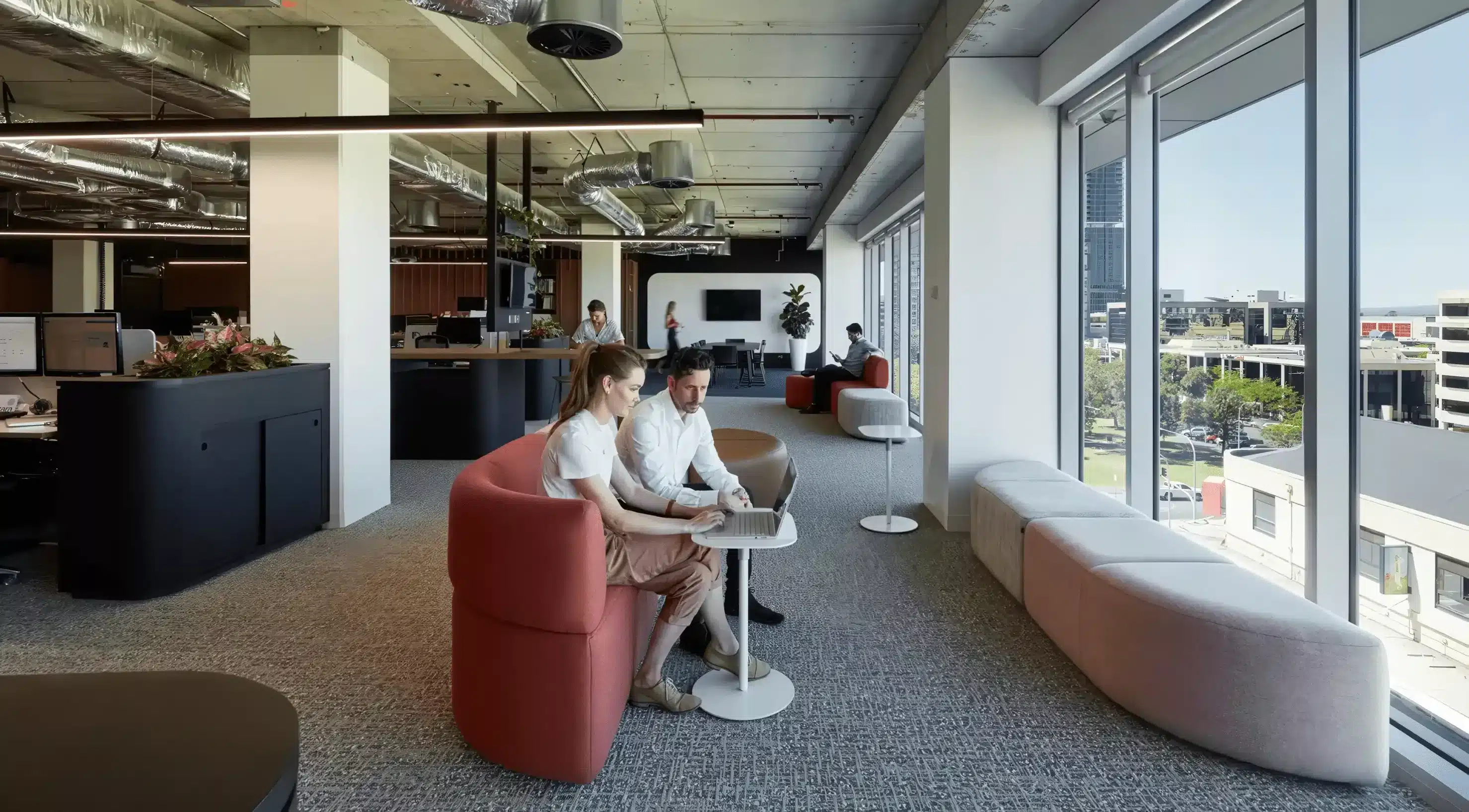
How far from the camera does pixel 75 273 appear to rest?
14188mm

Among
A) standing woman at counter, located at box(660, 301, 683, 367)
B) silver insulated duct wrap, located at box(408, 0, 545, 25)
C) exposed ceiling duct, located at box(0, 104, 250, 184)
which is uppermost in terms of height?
exposed ceiling duct, located at box(0, 104, 250, 184)

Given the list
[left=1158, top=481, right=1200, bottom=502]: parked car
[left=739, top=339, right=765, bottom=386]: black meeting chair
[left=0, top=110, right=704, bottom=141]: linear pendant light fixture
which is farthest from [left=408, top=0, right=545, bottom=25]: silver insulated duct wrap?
[left=739, top=339, right=765, bottom=386]: black meeting chair

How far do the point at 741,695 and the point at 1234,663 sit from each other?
1559 millimetres

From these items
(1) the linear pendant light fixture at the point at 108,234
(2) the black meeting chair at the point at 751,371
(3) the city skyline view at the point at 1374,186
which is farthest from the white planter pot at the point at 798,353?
(3) the city skyline view at the point at 1374,186

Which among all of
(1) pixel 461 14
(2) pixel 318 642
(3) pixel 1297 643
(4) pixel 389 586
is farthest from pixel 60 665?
(3) pixel 1297 643

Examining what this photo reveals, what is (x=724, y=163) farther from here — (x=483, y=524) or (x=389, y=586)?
(x=483, y=524)

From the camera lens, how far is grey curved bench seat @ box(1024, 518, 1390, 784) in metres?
2.27

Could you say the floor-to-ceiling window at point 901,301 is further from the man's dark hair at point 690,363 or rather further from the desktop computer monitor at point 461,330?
the man's dark hair at point 690,363

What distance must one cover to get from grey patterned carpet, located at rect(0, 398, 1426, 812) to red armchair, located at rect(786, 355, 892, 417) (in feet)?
18.6

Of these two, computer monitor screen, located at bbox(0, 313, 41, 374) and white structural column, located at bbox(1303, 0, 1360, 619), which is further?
computer monitor screen, located at bbox(0, 313, 41, 374)

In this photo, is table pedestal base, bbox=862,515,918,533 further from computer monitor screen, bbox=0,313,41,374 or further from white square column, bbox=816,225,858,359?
white square column, bbox=816,225,858,359

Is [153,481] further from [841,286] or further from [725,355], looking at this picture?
[725,355]

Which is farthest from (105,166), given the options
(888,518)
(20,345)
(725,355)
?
(725,355)

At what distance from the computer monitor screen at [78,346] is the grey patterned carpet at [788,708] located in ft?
3.76
